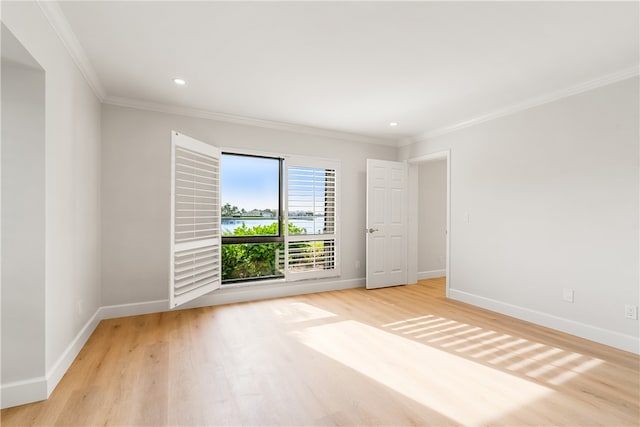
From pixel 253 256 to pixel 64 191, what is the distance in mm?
3094

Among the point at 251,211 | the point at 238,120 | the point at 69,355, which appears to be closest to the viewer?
the point at 69,355

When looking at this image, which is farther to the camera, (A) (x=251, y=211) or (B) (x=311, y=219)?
(A) (x=251, y=211)

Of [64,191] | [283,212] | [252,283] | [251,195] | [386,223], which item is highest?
[251,195]

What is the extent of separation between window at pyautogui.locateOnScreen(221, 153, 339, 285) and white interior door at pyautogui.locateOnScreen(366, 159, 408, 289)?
1.90 feet

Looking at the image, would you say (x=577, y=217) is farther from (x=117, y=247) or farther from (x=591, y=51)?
(x=117, y=247)

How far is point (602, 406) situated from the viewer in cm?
186

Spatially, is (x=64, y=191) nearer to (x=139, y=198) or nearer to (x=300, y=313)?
(x=139, y=198)

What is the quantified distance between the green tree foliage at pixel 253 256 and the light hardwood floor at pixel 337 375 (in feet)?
4.57

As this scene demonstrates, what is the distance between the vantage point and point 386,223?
498cm

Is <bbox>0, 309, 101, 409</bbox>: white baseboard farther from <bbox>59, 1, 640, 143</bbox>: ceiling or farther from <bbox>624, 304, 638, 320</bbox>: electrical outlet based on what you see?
<bbox>624, 304, 638, 320</bbox>: electrical outlet

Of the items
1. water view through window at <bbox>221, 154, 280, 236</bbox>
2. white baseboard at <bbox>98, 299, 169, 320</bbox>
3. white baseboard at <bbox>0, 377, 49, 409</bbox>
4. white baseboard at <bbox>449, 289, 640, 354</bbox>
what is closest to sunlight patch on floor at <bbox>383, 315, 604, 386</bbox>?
white baseboard at <bbox>449, 289, 640, 354</bbox>

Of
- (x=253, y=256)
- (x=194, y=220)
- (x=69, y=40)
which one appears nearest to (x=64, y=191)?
(x=69, y=40)

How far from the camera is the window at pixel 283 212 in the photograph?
4430 millimetres

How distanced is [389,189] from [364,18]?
3.25 metres
